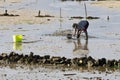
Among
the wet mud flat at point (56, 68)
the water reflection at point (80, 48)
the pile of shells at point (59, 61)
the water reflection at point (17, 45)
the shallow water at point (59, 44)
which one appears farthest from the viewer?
the water reflection at point (17, 45)

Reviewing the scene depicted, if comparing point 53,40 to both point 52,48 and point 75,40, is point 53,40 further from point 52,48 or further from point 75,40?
point 52,48

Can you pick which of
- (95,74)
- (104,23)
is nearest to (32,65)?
(95,74)

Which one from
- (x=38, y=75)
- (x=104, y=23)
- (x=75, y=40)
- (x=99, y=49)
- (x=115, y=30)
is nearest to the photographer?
(x=38, y=75)

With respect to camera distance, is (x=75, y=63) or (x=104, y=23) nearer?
(x=75, y=63)

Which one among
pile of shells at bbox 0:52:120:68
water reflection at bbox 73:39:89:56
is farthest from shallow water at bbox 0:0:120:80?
pile of shells at bbox 0:52:120:68

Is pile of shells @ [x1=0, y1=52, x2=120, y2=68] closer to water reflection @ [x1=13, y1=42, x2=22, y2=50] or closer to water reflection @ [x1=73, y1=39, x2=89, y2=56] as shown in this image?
water reflection @ [x1=73, y1=39, x2=89, y2=56]

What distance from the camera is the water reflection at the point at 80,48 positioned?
842 inches

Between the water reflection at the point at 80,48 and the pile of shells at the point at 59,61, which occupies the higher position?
the pile of shells at the point at 59,61

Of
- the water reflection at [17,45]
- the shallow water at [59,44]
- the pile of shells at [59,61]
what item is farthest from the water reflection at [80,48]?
the pile of shells at [59,61]

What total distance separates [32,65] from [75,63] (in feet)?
5.62

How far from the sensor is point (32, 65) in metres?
17.5

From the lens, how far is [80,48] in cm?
2281

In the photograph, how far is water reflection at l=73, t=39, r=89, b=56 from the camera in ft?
70.2

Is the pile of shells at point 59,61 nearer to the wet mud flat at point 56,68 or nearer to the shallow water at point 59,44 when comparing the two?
the wet mud flat at point 56,68
